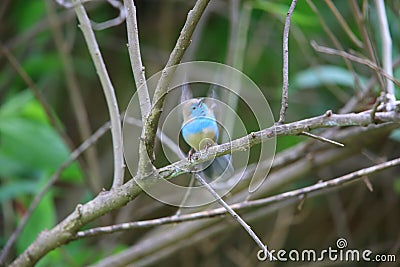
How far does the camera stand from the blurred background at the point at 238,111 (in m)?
1.30

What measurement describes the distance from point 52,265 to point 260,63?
89 cm

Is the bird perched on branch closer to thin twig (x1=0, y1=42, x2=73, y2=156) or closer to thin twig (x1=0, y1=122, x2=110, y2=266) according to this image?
thin twig (x1=0, y1=122, x2=110, y2=266)

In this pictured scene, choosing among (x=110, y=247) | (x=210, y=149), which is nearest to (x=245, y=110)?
(x=110, y=247)

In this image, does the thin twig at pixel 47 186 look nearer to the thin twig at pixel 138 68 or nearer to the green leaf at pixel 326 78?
the thin twig at pixel 138 68

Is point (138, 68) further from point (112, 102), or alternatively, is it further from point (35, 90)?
point (35, 90)

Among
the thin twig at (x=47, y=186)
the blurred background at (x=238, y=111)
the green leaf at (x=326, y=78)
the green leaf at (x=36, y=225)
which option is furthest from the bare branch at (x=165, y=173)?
the green leaf at (x=326, y=78)

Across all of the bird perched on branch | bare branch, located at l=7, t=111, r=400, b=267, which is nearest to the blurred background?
bare branch, located at l=7, t=111, r=400, b=267

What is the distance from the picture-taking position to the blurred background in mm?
1301

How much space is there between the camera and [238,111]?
1594mm

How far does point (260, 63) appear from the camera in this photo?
1.86m

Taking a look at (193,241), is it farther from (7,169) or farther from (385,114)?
(385,114)

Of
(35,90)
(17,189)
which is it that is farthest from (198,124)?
(17,189)

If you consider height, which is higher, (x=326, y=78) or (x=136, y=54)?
(x=326, y=78)

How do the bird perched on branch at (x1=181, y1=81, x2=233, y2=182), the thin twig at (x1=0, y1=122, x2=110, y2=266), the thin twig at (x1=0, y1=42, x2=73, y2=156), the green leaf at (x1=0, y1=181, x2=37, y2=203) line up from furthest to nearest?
the green leaf at (x1=0, y1=181, x2=37, y2=203) < the thin twig at (x1=0, y1=42, x2=73, y2=156) < the thin twig at (x1=0, y1=122, x2=110, y2=266) < the bird perched on branch at (x1=181, y1=81, x2=233, y2=182)
